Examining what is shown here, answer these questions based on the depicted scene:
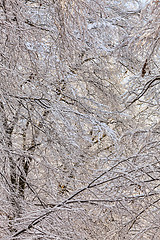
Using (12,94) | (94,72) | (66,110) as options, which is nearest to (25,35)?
(12,94)

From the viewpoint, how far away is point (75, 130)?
3455mm

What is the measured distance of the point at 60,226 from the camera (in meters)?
2.00

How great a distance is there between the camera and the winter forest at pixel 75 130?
189cm

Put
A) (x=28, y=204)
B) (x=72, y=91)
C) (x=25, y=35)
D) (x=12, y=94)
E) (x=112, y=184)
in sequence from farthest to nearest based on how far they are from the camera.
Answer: (x=72, y=91) < (x=12, y=94) < (x=28, y=204) < (x=25, y=35) < (x=112, y=184)

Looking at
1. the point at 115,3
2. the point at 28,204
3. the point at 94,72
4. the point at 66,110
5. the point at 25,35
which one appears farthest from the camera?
the point at 94,72

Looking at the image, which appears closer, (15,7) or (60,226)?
(60,226)

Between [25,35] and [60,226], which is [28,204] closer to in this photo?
[60,226]

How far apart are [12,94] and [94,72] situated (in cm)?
231

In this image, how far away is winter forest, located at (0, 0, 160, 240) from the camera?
6.21 ft

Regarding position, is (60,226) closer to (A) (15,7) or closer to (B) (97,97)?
(A) (15,7)

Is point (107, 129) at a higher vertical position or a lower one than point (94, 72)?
lower

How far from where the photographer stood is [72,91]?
12.6ft

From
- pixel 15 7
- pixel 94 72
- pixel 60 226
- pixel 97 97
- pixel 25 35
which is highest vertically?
pixel 94 72

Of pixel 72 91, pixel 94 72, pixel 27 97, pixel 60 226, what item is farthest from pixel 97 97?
pixel 60 226
